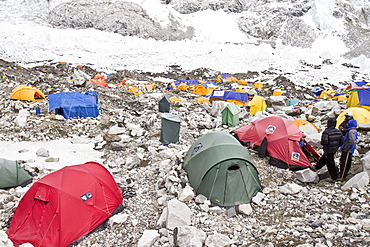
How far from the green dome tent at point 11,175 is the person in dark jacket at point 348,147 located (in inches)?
317

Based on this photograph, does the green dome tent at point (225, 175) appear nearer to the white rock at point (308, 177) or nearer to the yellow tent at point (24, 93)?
the white rock at point (308, 177)

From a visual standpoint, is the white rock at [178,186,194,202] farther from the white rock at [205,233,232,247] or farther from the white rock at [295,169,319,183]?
the white rock at [295,169,319,183]

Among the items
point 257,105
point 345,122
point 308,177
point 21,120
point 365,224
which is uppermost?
point 345,122

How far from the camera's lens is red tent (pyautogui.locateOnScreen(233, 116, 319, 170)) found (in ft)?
22.8

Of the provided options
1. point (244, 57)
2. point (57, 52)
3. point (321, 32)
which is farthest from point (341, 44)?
point (57, 52)

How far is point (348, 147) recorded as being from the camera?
546cm

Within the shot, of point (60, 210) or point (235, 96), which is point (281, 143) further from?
point (235, 96)

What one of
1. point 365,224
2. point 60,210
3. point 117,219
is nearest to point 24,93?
point 60,210

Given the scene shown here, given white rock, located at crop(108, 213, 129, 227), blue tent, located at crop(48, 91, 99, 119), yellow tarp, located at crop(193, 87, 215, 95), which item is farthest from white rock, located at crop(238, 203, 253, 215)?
yellow tarp, located at crop(193, 87, 215, 95)

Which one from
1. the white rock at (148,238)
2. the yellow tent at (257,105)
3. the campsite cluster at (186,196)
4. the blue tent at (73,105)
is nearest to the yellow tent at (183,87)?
the yellow tent at (257,105)

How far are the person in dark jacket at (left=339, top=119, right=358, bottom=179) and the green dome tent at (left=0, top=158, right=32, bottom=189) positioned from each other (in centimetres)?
805

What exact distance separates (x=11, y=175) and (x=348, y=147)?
27.1 ft

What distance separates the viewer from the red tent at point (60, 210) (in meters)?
4.46

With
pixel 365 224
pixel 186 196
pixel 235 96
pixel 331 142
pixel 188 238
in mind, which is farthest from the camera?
pixel 235 96
